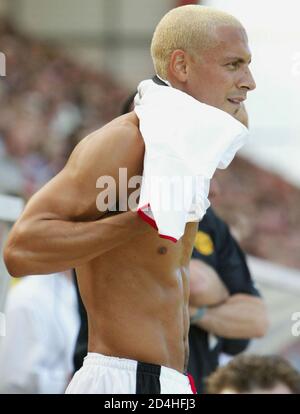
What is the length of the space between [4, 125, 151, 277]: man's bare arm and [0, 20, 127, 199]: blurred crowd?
7.47m

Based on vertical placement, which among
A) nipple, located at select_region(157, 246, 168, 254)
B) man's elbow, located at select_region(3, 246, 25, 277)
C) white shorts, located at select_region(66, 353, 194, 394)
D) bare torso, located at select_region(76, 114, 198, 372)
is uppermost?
man's elbow, located at select_region(3, 246, 25, 277)

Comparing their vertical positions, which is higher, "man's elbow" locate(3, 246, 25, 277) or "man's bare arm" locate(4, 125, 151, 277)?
"man's bare arm" locate(4, 125, 151, 277)

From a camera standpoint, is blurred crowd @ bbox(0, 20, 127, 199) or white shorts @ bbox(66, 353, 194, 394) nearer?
white shorts @ bbox(66, 353, 194, 394)

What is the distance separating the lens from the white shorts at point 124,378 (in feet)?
8.27

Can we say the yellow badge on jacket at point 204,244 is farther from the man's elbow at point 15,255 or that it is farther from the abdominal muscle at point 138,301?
the man's elbow at point 15,255

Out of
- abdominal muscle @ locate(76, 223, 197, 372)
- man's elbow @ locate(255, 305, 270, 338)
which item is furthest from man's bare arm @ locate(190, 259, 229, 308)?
abdominal muscle @ locate(76, 223, 197, 372)

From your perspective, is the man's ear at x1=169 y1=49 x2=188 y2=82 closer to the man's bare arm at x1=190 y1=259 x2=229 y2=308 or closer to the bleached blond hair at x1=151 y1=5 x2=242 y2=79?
the bleached blond hair at x1=151 y1=5 x2=242 y2=79

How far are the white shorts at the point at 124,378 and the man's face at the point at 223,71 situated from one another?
703 mm

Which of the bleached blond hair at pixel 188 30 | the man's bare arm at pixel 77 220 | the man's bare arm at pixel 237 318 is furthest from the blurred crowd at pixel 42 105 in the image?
the man's bare arm at pixel 77 220

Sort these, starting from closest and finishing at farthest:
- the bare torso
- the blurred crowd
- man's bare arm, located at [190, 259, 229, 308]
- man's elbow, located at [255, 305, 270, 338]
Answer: the bare torso < man's bare arm, located at [190, 259, 229, 308] < man's elbow, located at [255, 305, 270, 338] < the blurred crowd

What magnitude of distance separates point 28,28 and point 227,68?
13.2m

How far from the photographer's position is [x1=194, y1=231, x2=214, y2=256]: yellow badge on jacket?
385cm
